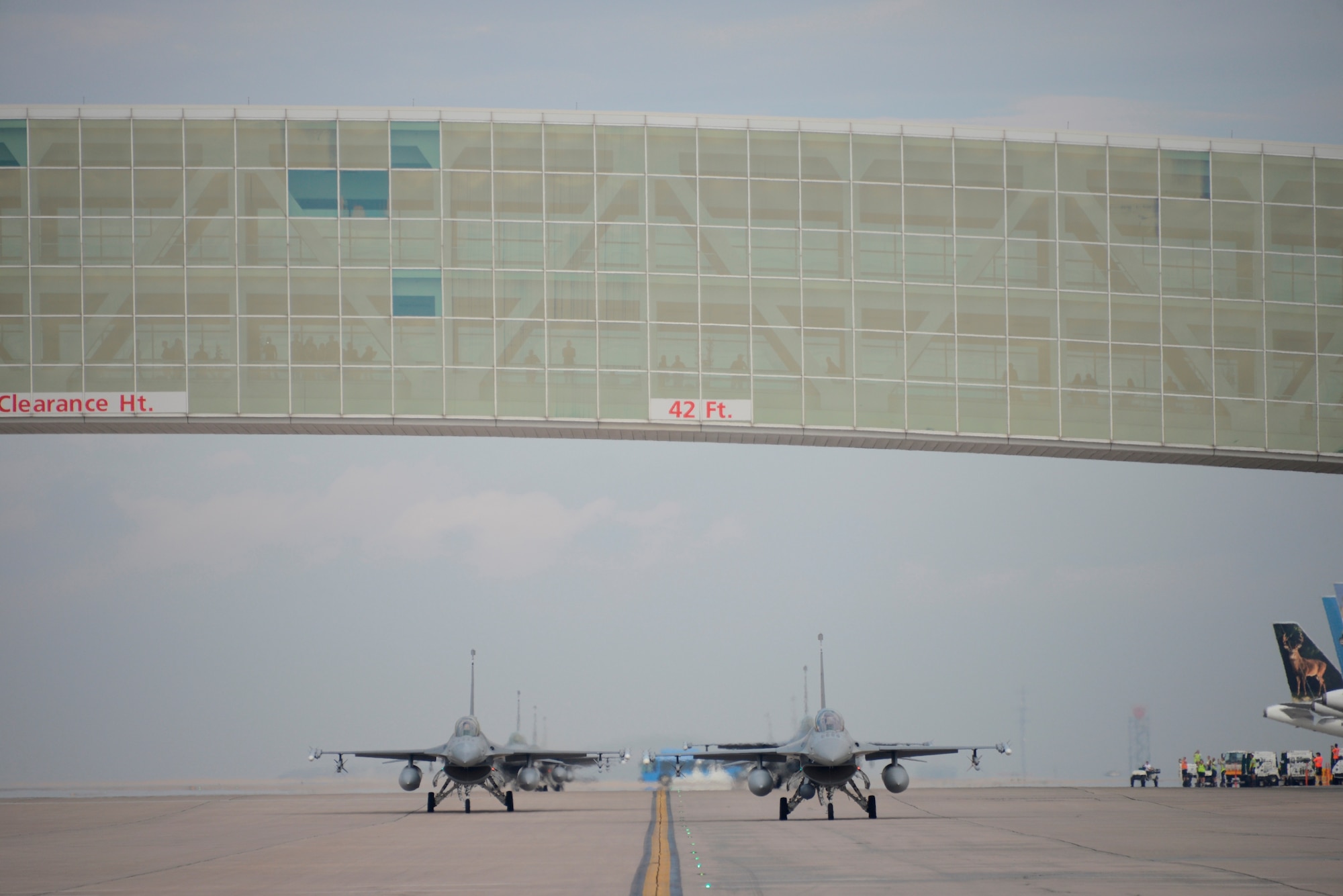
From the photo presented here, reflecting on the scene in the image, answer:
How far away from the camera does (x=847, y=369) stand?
3497cm

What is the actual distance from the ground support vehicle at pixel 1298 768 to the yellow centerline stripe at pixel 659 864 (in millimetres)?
45057

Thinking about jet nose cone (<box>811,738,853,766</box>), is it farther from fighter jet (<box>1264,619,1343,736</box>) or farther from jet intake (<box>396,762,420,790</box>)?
fighter jet (<box>1264,619,1343,736</box>)

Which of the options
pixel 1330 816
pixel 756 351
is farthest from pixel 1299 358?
pixel 756 351

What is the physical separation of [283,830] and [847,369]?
17842 millimetres

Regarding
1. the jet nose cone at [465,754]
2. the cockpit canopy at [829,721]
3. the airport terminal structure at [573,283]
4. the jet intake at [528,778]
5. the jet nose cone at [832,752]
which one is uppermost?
the airport terminal structure at [573,283]

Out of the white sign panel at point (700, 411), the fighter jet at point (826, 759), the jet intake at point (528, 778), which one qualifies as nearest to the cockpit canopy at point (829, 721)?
the fighter jet at point (826, 759)

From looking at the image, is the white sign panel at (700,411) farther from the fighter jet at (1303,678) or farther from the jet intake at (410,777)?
the fighter jet at (1303,678)

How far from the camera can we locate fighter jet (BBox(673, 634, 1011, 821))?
34938 millimetres

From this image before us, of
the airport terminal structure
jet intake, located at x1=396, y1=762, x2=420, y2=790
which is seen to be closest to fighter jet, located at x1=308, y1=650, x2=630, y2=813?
jet intake, located at x1=396, y1=762, x2=420, y2=790

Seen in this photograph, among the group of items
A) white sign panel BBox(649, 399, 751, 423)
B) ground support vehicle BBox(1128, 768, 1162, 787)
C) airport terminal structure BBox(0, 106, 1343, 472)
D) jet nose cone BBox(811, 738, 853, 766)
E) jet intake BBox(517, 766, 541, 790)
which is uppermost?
airport terminal structure BBox(0, 106, 1343, 472)

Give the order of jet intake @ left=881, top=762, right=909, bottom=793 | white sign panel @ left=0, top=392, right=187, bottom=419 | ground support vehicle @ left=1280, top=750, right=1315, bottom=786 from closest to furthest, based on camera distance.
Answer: white sign panel @ left=0, top=392, right=187, bottom=419 → jet intake @ left=881, top=762, right=909, bottom=793 → ground support vehicle @ left=1280, top=750, right=1315, bottom=786

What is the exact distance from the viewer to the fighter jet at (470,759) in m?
42.6

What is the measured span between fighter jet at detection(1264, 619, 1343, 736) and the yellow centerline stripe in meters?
37.4

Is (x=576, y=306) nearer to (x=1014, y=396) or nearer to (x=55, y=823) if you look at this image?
(x=1014, y=396)
